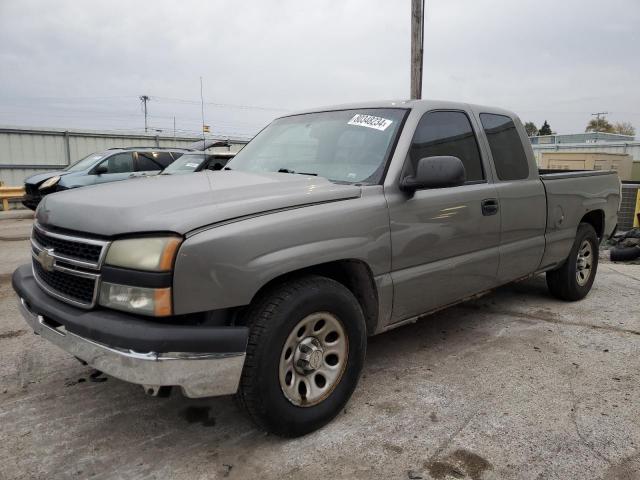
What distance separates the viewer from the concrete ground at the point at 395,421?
2457 millimetres

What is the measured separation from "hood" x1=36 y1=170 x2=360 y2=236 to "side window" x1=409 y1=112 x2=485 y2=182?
2.36 feet

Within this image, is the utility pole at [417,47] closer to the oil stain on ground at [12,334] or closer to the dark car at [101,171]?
the dark car at [101,171]

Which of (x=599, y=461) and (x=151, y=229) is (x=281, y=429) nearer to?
(x=151, y=229)

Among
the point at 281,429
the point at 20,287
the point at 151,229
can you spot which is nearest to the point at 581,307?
the point at 281,429

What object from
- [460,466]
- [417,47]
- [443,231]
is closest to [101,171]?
[417,47]

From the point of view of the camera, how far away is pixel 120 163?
1205cm

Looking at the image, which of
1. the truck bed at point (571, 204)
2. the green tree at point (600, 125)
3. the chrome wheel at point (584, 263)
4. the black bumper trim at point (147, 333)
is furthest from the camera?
the green tree at point (600, 125)

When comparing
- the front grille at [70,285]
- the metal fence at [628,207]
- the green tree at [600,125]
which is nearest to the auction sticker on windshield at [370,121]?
the front grille at [70,285]

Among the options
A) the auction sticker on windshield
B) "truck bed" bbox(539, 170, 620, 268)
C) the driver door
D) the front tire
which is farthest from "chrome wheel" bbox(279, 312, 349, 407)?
"truck bed" bbox(539, 170, 620, 268)

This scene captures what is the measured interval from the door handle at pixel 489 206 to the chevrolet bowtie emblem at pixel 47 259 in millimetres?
2770

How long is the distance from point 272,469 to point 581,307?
12.6 feet

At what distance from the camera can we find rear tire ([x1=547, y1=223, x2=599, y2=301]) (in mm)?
4977

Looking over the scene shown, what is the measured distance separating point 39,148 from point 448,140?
53.7 feet

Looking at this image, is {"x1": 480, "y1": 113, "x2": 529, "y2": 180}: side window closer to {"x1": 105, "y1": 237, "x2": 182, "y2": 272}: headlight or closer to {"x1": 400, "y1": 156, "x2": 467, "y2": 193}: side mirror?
{"x1": 400, "y1": 156, "x2": 467, "y2": 193}: side mirror
